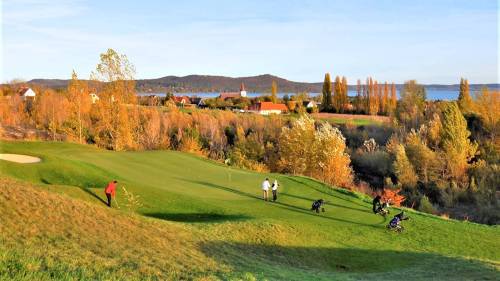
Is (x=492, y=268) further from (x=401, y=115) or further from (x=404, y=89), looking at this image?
(x=404, y=89)

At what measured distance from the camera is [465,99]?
3548 inches

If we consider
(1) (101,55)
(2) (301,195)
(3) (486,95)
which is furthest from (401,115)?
(2) (301,195)

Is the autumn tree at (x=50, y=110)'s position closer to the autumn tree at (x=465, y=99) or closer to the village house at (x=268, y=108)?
the village house at (x=268, y=108)

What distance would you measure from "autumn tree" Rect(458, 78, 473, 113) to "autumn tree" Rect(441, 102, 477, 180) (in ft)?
70.3

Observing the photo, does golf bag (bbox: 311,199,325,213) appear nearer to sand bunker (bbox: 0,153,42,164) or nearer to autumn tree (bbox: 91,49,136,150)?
sand bunker (bbox: 0,153,42,164)

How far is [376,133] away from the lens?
9069 centimetres

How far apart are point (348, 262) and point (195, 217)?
26.8 feet

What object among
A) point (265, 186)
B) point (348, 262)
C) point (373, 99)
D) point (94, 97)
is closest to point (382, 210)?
point (265, 186)

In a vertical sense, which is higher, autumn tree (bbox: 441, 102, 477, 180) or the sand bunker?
the sand bunker

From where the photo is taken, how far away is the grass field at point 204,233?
44.5ft

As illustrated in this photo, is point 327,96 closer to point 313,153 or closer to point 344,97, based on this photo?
point 344,97

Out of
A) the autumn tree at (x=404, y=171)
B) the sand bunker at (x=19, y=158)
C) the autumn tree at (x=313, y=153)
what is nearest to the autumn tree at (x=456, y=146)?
the autumn tree at (x=404, y=171)

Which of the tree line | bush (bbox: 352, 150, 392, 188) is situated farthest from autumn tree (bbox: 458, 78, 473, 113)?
bush (bbox: 352, 150, 392, 188)

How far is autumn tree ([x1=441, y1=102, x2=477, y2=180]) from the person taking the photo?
207 ft
